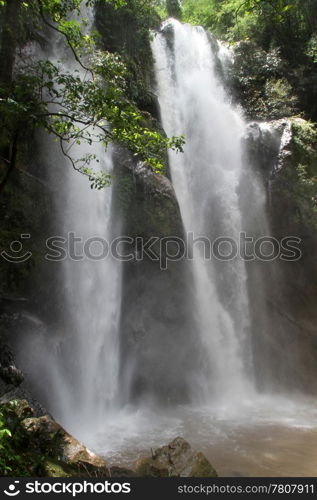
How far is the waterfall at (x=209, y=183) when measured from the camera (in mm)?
11602

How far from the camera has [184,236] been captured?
11117 millimetres

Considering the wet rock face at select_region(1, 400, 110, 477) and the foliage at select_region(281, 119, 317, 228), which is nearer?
the wet rock face at select_region(1, 400, 110, 477)

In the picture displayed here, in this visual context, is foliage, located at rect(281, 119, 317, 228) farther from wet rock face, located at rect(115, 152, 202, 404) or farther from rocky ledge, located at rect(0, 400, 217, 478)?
rocky ledge, located at rect(0, 400, 217, 478)

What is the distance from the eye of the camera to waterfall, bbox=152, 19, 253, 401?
11.6m

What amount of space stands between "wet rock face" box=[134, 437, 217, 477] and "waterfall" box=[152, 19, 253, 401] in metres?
5.26

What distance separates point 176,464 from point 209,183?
30.8 ft

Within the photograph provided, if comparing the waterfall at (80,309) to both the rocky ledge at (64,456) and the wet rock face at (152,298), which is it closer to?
the wet rock face at (152,298)

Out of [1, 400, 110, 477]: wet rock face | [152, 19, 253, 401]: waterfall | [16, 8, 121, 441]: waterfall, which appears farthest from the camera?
[152, 19, 253, 401]: waterfall

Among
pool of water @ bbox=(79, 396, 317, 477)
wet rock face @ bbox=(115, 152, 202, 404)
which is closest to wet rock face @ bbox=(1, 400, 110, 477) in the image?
pool of water @ bbox=(79, 396, 317, 477)

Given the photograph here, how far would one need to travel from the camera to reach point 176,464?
562 centimetres

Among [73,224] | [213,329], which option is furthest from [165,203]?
[213,329]

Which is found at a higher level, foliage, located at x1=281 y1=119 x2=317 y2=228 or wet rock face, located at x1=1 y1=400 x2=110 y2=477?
foliage, located at x1=281 y1=119 x2=317 y2=228

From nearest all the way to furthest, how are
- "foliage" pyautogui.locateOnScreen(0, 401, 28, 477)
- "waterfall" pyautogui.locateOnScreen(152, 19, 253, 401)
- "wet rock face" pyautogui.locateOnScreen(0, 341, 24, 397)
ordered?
1. "foliage" pyautogui.locateOnScreen(0, 401, 28, 477)
2. "wet rock face" pyautogui.locateOnScreen(0, 341, 24, 397)
3. "waterfall" pyautogui.locateOnScreen(152, 19, 253, 401)

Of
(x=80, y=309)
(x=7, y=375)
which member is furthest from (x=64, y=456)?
(x=80, y=309)
